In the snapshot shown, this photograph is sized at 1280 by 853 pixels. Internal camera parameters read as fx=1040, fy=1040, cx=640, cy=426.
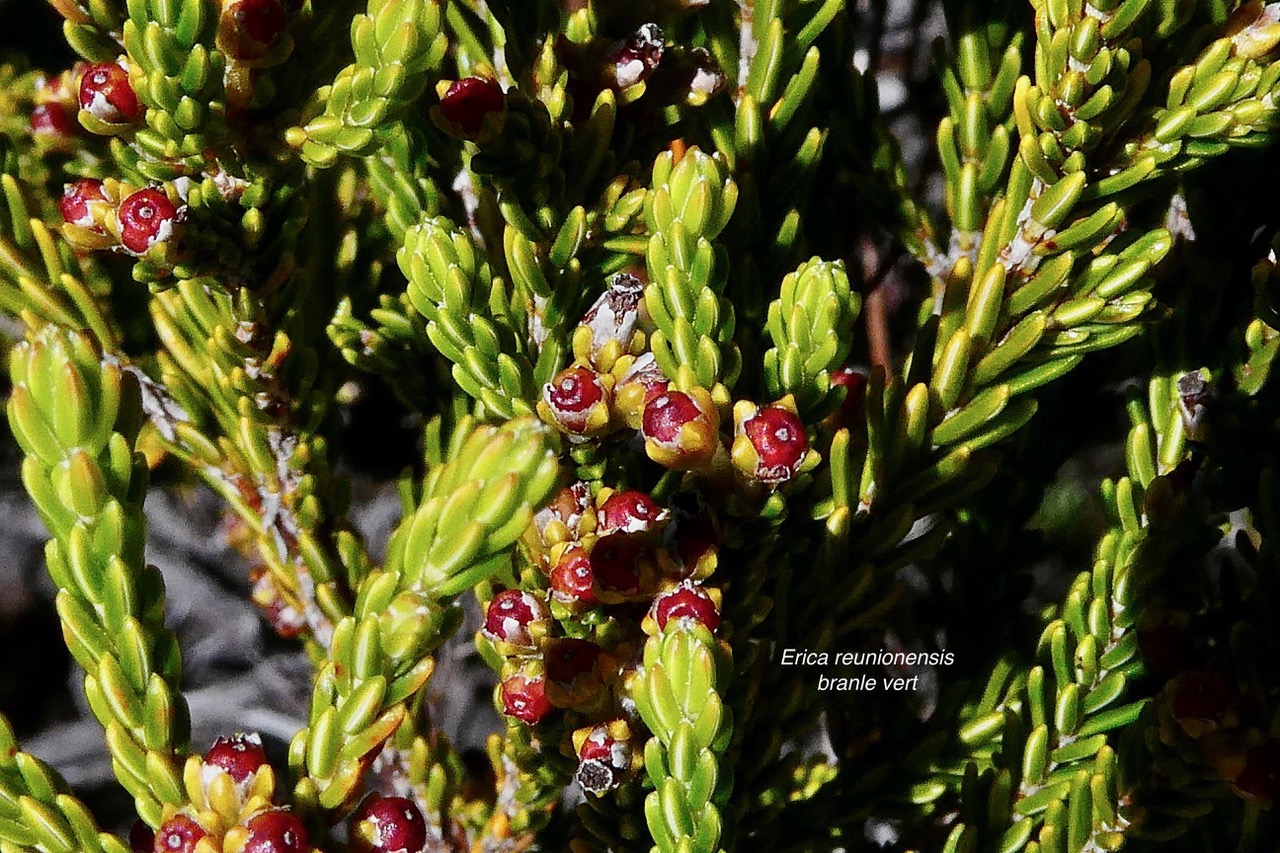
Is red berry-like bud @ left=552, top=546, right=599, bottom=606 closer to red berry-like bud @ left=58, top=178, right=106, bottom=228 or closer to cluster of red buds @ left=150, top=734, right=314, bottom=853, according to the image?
cluster of red buds @ left=150, top=734, right=314, bottom=853

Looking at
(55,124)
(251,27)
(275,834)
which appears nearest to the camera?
(275,834)

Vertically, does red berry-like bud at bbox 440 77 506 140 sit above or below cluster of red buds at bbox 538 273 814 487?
above

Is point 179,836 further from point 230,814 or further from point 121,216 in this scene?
point 121,216

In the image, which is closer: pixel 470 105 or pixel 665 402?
pixel 665 402

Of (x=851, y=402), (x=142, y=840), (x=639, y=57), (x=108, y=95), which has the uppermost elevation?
(x=639, y=57)

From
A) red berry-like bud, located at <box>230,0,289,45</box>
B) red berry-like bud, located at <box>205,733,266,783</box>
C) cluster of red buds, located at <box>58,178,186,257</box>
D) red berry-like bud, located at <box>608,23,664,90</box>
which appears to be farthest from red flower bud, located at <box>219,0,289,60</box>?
red berry-like bud, located at <box>205,733,266,783</box>

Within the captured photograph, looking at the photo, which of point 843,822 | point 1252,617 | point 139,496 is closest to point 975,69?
point 1252,617

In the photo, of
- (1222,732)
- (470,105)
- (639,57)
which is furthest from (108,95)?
(1222,732)
